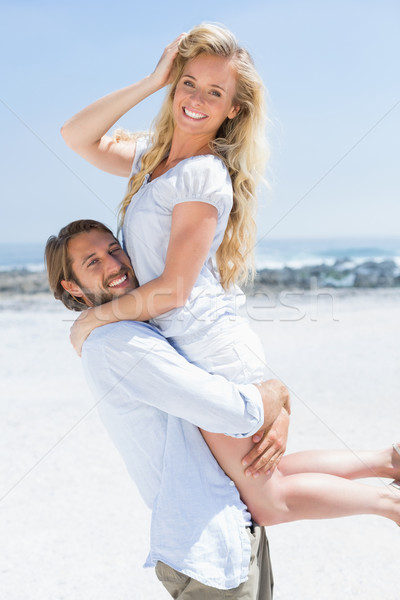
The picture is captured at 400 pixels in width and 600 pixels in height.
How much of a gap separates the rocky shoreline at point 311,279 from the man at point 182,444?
10642 mm

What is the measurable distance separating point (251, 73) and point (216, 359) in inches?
41.9

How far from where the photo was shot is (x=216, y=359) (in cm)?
210

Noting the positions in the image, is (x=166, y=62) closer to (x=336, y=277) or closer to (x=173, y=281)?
(x=173, y=281)

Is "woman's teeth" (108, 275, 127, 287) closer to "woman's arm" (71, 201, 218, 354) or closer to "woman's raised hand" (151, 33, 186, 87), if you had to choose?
"woman's arm" (71, 201, 218, 354)

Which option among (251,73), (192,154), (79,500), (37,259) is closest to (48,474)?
(79,500)

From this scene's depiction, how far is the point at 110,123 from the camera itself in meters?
2.43

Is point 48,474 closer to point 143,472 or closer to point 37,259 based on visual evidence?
point 143,472

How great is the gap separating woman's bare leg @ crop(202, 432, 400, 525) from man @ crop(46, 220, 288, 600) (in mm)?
39

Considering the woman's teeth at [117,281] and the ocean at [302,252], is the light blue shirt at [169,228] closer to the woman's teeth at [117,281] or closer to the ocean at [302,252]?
the woman's teeth at [117,281]

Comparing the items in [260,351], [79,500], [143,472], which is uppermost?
[260,351]

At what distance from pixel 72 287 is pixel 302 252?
22.2m

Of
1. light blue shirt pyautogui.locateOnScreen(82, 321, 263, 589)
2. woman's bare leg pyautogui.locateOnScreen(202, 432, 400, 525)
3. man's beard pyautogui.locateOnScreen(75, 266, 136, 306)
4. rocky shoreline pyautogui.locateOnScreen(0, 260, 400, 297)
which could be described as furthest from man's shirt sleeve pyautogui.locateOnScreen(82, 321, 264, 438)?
rocky shoreline pyautogui.locateOnScreen(0, 260, 400, 297)

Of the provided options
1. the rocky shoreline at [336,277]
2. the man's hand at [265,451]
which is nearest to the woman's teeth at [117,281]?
the man's hand at [265,451]

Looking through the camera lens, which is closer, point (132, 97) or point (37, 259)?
point (132, 97)
